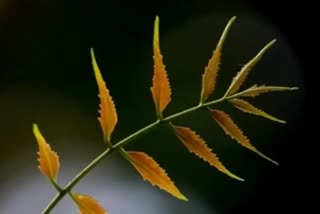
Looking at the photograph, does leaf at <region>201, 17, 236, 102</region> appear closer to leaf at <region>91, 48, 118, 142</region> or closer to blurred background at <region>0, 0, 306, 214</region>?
leaf at <region>91, 48, 118, 142</region>

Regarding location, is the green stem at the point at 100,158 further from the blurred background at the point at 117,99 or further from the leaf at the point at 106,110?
the blurred background at the point at 117,99

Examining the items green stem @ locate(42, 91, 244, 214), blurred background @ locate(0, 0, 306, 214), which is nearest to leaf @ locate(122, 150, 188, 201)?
green stem @ locate(42, 91, 244, 214)

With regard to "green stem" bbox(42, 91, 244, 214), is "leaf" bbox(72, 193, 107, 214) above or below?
below

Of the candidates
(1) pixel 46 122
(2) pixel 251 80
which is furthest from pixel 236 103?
(2) pixel 251 80

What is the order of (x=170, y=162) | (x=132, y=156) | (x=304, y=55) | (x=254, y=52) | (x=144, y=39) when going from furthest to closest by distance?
(x=304, y=55) < (x=254, y=52) < (x=144, y=39) < (x=170, y=162) < (x=132, y=156)

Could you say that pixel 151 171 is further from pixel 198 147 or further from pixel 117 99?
pixel 117 99

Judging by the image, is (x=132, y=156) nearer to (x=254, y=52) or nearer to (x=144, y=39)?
(x=144, y=39)
